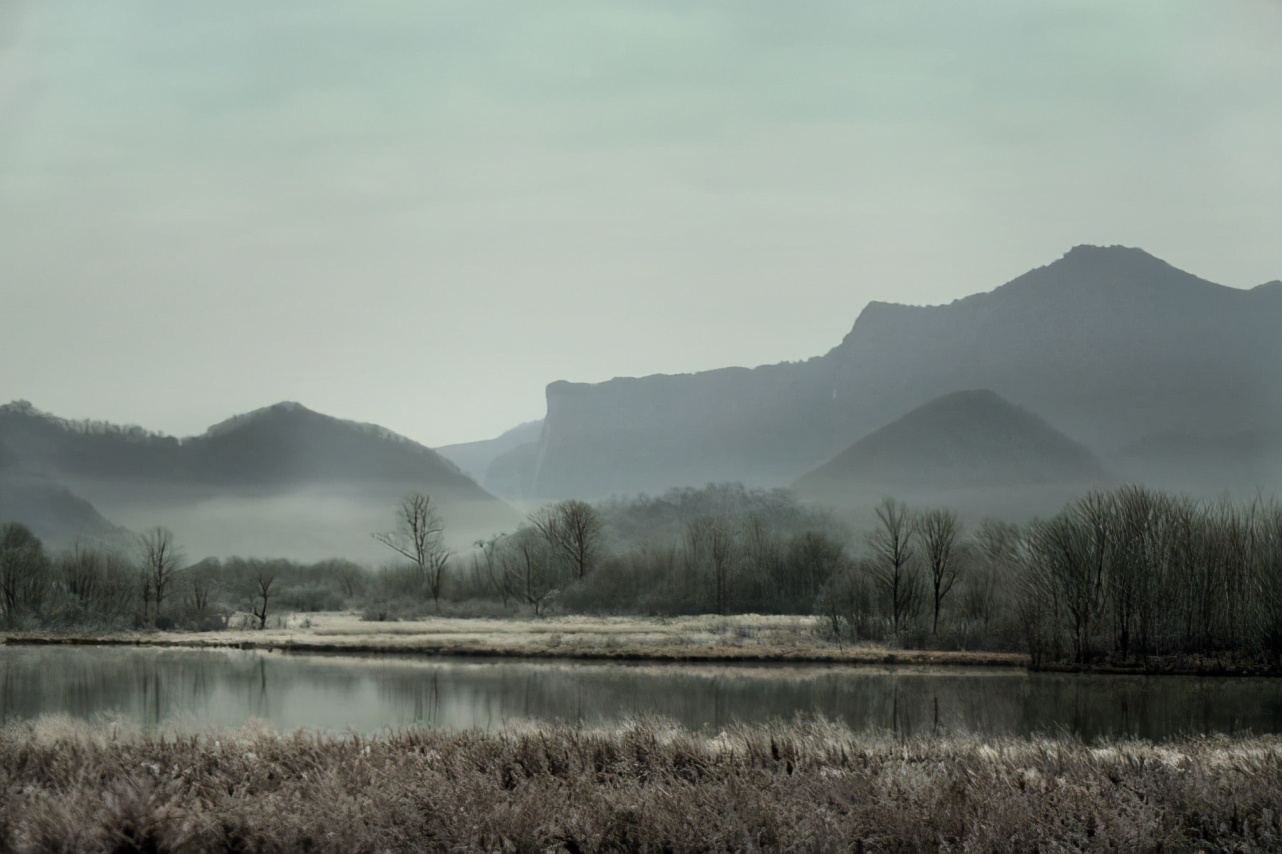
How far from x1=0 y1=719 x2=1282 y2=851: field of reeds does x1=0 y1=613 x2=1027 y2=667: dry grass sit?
23779mm

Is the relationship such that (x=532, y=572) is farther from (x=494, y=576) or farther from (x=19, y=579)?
(x=19, y=579)

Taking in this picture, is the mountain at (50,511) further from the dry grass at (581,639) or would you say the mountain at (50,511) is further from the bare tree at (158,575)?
the dry grass at (581,639)

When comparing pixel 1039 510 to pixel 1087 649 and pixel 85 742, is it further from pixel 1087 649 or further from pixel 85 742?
pixel 85 742

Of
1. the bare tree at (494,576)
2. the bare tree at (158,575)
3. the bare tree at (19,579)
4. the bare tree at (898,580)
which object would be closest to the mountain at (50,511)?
the bare tree at (494,576)

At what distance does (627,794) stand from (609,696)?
15151mm

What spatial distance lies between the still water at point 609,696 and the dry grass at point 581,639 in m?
2.96

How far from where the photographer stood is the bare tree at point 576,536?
292 feet

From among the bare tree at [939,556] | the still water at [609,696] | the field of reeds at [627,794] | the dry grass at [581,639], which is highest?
the bare tree at [939,556]

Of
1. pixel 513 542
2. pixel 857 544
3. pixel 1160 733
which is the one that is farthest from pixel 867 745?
pixel 857 544

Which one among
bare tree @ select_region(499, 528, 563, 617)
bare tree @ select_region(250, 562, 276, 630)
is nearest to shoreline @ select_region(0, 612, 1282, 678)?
bare tree @ select_region(250, 562, 276, 630)

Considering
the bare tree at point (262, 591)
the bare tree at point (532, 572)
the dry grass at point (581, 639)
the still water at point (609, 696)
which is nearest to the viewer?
the still water at point (609, 696)

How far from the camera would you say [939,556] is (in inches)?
2111

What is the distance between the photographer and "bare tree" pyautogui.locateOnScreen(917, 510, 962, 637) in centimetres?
5256

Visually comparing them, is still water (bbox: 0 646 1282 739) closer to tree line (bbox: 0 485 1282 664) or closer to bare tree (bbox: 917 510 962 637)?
tree line (bbox: 0 485 1282 664)
